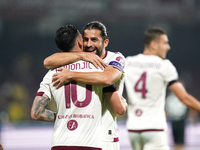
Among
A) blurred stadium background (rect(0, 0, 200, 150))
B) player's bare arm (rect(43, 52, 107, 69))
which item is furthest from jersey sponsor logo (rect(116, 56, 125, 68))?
blurred stadium background (rect(0, 0, 200, 150))

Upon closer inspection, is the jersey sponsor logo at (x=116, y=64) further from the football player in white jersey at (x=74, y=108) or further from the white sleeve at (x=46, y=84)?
the white sleeve at (x=46, y=84)

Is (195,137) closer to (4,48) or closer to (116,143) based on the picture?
(116,143)

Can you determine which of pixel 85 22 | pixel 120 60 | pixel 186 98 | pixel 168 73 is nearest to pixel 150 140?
pixel 186 98

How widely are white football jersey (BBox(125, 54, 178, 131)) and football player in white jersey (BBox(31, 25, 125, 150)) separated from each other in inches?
69.2

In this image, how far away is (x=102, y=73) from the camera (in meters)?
2.50

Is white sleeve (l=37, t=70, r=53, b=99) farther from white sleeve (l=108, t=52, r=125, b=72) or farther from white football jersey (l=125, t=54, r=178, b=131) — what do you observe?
white football jersey (l=125, t=54, r=178, b=131)

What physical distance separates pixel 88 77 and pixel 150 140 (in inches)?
79.1

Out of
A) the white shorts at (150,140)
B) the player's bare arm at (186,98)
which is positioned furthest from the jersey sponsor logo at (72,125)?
the player's bare arm at (186,98)

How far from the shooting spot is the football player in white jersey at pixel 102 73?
249 cm

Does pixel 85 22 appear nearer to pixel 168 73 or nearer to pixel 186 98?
pixel 168 73

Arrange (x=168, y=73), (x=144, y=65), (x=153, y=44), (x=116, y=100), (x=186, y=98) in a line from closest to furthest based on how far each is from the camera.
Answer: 1. (x=116, y=100)
2. (x=186, y=98)
3. (x=168, y=73)
4. (x=144, y=65)
5. (x=153, y=44)

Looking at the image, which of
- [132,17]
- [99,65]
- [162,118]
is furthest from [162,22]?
[99,65]

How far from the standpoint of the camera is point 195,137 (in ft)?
40.8

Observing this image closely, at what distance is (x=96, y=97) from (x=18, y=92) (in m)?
15.4
